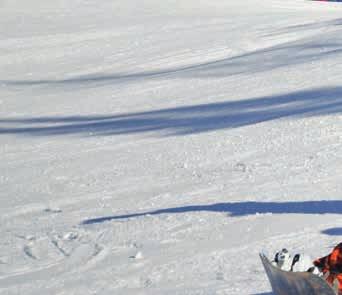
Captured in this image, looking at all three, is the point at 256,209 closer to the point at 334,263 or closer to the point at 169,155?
the point at 169,155

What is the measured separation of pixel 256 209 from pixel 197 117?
3.62m

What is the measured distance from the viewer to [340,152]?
7816 millimetres

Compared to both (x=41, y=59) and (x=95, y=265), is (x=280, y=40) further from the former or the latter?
(x=95, y=265)

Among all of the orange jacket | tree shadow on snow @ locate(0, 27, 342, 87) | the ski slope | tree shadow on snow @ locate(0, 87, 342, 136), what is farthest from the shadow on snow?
tree shadow on snow @ locate(0, 27, 342, 87)

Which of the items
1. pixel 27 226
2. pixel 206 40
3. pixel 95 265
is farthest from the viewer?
pixel 206 40

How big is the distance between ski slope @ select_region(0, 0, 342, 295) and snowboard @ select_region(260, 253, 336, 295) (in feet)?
2.54

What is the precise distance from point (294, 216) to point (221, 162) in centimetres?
193

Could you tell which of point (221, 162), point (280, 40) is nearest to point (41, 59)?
point (280, 40)

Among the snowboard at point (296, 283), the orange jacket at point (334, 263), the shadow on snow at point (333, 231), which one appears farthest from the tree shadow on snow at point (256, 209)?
the snowboard at point (296, 283)

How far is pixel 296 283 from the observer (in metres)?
3.84

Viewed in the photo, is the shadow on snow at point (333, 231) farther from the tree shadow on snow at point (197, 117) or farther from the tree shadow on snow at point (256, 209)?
the tree shadow on snow at point (197, 117)

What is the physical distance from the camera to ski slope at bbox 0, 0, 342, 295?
562 cm

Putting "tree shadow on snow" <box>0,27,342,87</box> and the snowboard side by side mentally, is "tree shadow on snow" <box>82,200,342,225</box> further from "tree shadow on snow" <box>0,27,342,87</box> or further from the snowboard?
"tree shadow on snow" <box>0,27,342,87</box>

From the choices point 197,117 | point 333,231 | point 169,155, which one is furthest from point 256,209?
point 197,117
